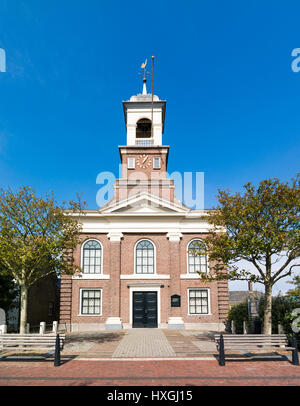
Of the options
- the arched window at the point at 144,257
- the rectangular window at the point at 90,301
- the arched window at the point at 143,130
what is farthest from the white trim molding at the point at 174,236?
the arched window at the point at 143,130

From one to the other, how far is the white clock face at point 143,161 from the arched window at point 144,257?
683 cm

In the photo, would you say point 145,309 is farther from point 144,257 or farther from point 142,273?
point 144,257

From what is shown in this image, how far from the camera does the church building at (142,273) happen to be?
2338 cm

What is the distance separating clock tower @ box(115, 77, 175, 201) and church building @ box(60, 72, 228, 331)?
3.25 feet

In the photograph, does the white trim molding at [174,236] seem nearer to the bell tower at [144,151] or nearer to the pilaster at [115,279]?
the bell tower at [144,151]

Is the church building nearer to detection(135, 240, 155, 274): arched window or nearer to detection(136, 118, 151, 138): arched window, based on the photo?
detection(135, 240, 155, 274): arched window

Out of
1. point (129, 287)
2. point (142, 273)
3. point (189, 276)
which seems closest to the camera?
point (129, 287)

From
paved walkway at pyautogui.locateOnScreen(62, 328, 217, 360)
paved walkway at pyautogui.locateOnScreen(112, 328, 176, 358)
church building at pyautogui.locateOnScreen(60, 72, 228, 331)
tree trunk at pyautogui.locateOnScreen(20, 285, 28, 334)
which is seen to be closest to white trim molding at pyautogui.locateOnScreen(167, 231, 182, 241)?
church building at pyautogui.locateOnScreen(60, 72, 228, 331)

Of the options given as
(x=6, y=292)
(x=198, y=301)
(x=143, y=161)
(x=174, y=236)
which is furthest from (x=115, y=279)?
(x=143, y=161)

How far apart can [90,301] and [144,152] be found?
12580mm

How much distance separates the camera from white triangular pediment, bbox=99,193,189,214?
24672mm

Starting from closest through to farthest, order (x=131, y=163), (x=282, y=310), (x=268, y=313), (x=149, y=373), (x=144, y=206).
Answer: (x=149, y=373) → (x=268, y=313) → (x=282, y=310) → (x=144, y=206) → (x=131, y=163)

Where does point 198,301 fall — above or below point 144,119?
below

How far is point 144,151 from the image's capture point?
28328mm
